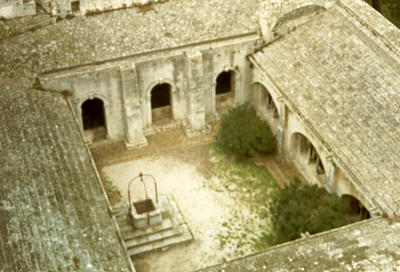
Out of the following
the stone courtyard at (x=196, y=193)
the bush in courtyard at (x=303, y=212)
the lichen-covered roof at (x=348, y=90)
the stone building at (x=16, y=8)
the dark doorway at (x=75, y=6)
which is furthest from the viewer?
the dark doorway at (x=75, y=6)

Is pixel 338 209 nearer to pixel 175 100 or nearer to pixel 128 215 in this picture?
pixel 128 215

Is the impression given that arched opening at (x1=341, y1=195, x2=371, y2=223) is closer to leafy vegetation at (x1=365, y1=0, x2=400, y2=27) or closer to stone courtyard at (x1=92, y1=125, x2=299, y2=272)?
stone courtyard at (x1=92, y1=125, x2=299, y2=272)

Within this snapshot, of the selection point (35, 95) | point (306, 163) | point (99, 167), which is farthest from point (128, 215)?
point (306, 163)

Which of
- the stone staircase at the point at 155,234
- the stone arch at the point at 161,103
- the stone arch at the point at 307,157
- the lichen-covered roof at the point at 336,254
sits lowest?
the stone staircase at the point at 155,234

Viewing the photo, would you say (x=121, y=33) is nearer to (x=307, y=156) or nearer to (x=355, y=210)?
(x=307, y=156)

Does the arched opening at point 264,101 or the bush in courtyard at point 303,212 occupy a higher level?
the arched opening at point 264,101

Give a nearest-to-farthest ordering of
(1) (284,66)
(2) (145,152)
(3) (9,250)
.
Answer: (3) (9,250), (1) (284,66), (2) (145,152)

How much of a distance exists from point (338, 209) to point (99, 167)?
11422 mm

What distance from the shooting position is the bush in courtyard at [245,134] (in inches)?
1241

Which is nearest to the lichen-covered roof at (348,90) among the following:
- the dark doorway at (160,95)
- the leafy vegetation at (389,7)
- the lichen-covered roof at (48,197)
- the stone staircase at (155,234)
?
the dark doorway at (160,95)

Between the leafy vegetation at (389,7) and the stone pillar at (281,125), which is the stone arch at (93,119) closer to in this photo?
the stone pillar at (281,125)

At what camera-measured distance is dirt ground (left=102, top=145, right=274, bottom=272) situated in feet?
90.1

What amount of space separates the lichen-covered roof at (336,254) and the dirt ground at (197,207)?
5093 mm

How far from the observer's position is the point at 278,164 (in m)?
32.1
